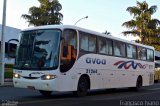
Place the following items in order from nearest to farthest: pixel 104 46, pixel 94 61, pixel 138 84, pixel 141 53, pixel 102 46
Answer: pixel 94 61, pixel 102 46, pixel 104 46, pixel 138 84, pixel 141 53

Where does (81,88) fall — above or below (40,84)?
below

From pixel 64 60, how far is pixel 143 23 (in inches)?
1860

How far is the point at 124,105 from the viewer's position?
14828mm

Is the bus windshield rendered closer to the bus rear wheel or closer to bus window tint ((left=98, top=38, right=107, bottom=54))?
bus window tint ((left=98, top=38, right=107, bottom=54))

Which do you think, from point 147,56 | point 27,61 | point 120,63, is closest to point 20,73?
point 27,61

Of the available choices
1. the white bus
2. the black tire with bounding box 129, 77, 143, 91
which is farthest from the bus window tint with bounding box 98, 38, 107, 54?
the black tire with bounding box 129, 77, 143, 91

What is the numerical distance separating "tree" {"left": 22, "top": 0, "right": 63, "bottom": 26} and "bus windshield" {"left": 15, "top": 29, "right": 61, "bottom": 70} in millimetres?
49601

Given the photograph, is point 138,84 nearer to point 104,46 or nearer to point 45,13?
point 104,46

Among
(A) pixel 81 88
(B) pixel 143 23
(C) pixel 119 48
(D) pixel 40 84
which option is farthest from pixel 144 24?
(D) pixel 40 84

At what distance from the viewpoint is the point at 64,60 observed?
17609 millimetres

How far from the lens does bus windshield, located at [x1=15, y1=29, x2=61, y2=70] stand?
17234 millimetres

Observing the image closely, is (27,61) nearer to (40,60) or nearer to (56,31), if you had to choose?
(40,60)

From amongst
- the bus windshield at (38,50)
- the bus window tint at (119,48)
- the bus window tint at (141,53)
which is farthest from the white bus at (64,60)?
the bus window tint at (141,53)

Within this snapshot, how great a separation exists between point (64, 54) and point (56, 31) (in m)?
1.05
